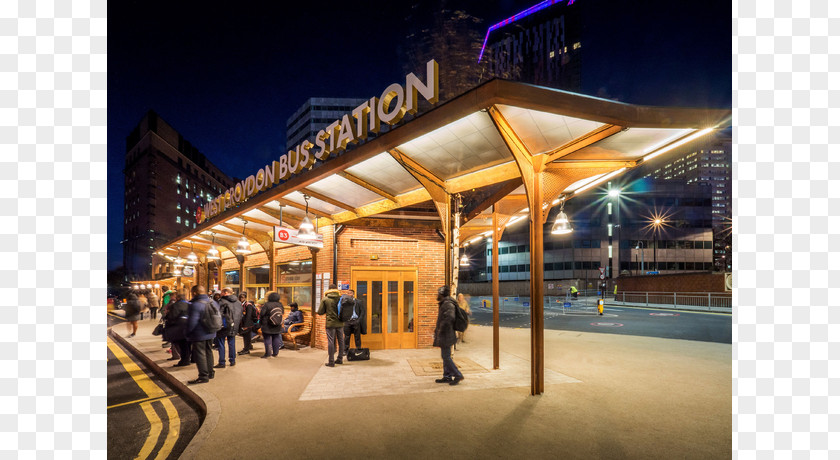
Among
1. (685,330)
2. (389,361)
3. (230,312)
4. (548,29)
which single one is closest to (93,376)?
(230,312)

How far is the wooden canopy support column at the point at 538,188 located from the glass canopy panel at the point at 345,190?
3.64 metres

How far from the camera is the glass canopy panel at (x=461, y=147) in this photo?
4.97 meters

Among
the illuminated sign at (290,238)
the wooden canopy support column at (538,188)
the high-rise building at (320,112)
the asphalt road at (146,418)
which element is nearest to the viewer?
the asphalt road at (146,418)

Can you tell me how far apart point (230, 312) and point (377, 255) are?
3.81 metres

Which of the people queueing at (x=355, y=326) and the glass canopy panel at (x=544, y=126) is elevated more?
the glass canopy panel at (x=544, y=126)

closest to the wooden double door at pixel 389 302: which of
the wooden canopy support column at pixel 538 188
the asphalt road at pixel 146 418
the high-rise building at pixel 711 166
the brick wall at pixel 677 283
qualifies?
the wooden canopy support column at pixel 538 188

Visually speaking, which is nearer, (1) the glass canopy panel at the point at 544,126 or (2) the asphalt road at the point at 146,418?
(2) the asphalt road at the point at 146,418

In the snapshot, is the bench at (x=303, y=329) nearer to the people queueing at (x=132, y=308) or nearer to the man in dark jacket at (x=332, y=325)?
the man in dark jacket at (x=332, y=325)

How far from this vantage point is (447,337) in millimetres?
6086

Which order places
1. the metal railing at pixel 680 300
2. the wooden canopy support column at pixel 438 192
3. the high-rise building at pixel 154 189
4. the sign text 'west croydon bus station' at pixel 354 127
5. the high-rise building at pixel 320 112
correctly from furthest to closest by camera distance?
the high-rise building at pixel 320 112 < the high-rise building at pixel 154 189 < the metal railing at pixel 680 300 < the wooden canopy support column at pixel 438 192 < the sign text 'west croydon bus station' at pixel 354 127

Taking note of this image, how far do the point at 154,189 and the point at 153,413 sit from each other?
232 feet

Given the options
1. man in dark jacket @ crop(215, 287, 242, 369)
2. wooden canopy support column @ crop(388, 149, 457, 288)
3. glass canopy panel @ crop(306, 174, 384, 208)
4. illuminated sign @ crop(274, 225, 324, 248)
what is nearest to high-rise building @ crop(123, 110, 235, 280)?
man in dark jacket @ crop(215, 287, 242, 369)

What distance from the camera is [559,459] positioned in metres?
3.55

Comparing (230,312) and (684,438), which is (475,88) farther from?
(230,312)
